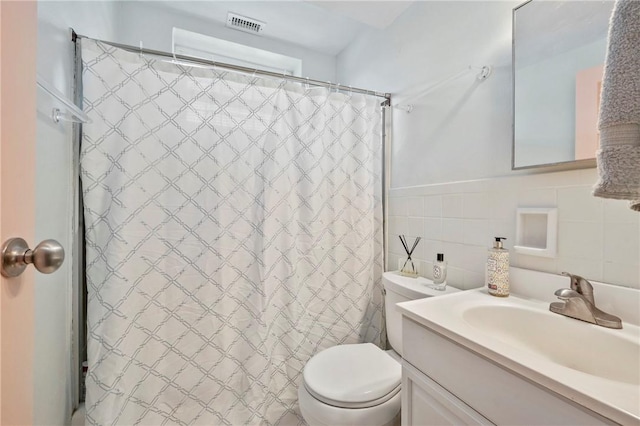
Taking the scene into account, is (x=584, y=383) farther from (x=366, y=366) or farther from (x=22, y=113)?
(x=22, y=113)

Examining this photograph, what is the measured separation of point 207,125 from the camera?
1305 millimetres

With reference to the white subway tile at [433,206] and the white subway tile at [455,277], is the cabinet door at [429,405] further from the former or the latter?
the white subway tile at [433,206]

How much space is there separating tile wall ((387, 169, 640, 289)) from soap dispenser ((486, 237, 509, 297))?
0.09m

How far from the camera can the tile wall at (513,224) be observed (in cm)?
77

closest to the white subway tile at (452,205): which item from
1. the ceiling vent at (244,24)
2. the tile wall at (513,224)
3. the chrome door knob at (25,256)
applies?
the tile wall at (513,224)

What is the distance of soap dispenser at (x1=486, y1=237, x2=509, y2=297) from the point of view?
3.08 ft

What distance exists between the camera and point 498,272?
95cm

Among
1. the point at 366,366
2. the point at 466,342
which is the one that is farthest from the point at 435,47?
the point at 366,366

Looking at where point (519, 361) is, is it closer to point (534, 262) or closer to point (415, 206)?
point (534, 262)

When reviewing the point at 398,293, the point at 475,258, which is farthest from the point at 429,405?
the point at 475,258

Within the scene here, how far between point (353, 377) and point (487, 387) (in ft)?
2.07

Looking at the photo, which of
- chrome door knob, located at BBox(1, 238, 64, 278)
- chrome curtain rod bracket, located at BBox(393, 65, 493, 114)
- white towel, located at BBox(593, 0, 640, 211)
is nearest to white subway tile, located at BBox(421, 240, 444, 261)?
chrome curtain rod bracket, located at BBox(393, 65, 493, 114)

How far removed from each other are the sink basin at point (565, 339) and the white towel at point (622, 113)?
44 centimetres

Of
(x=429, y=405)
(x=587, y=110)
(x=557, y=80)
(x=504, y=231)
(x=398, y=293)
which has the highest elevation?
(x=557, y=80)
